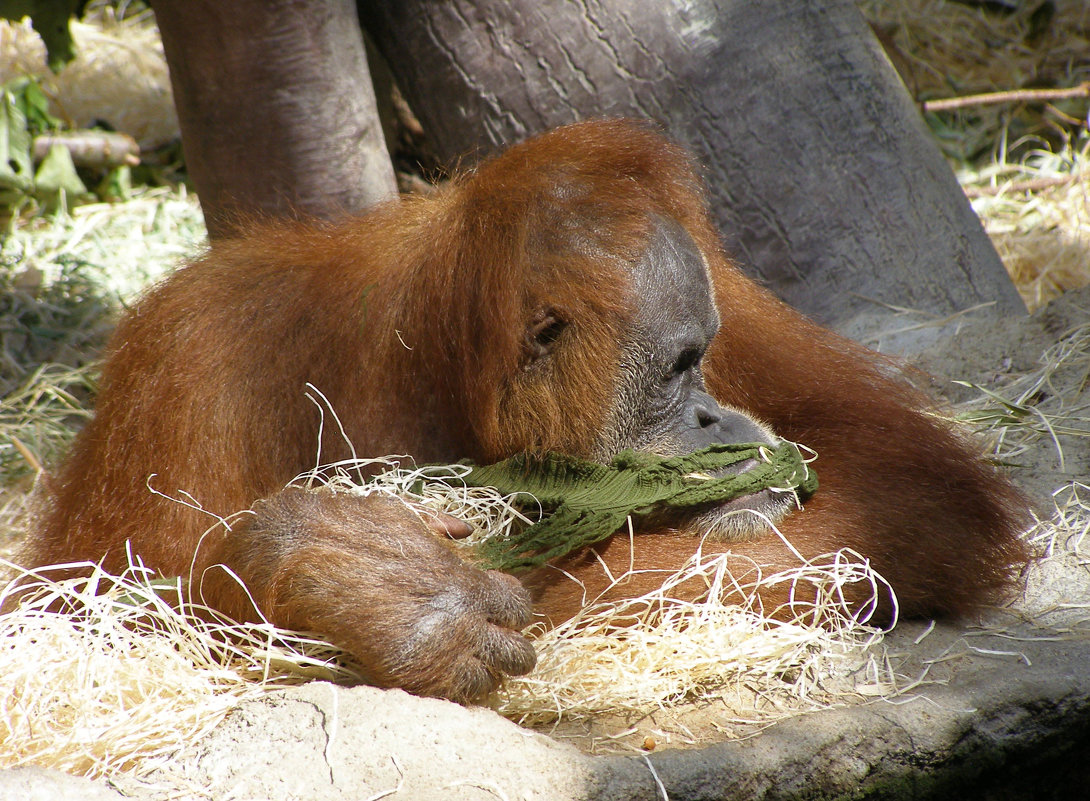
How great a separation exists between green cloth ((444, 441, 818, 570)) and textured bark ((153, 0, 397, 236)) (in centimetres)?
141

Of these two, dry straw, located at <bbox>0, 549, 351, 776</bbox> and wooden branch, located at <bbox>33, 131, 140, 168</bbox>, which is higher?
wooden branch, located at <bbox>33, 131, 140, 168</bbox>

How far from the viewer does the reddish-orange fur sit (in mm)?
2268

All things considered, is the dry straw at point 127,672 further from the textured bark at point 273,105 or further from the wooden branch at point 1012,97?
the wooden branch at point 1012,97

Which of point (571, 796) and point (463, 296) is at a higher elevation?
point (463, 296)

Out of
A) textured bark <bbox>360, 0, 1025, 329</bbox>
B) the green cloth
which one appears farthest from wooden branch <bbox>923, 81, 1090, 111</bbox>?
the green cloth

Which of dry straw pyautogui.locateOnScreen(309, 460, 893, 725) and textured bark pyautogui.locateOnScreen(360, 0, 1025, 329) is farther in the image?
textured bark pyautogui.locateOnScreen(360, 0, 1025, 329)

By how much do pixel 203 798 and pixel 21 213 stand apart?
5.28m

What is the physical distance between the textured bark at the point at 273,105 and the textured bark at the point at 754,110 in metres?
0.40

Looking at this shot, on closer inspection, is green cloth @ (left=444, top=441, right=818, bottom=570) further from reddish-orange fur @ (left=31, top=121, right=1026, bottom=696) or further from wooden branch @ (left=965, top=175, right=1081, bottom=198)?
wooden branch @ (left=965, top=175, right=1081, bottom=198)

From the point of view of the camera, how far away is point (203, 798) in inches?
67.1

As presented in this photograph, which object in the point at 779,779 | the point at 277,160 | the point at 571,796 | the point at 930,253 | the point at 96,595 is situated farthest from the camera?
the point at 930,253

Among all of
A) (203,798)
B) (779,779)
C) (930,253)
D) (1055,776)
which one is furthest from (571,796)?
(930,253)

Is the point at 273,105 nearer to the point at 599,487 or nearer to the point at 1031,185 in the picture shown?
the point at 599,487

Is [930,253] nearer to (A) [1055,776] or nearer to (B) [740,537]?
(B) [740,537]
